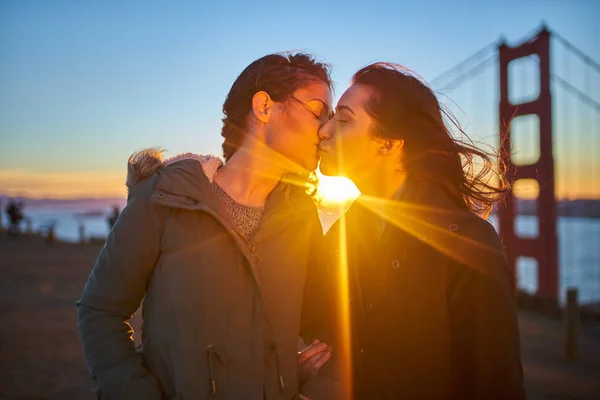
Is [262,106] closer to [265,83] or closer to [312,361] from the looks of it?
[265,83]

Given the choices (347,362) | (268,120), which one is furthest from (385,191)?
(347,362)

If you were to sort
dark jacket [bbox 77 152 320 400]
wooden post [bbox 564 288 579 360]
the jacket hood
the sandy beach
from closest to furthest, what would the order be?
1. dark jacket [bbox 77 152 320 400]
2. the jacket hood
3. the sandy beach
4. wooden post [bbox 564 288 579 360]

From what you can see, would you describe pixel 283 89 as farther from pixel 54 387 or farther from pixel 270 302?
pixel 54 387

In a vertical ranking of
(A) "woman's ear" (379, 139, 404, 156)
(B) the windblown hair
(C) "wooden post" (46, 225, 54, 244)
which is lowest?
(C) "wooden post" (46, 225, 54, 244)

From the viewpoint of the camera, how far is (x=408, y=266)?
180cm

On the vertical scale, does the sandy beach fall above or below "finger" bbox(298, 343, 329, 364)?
below

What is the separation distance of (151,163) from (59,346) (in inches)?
223

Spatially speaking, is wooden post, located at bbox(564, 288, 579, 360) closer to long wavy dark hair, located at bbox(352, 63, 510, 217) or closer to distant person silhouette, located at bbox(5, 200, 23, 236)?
long wavy dark hair, located at bbox(352, 63, 510, 217)

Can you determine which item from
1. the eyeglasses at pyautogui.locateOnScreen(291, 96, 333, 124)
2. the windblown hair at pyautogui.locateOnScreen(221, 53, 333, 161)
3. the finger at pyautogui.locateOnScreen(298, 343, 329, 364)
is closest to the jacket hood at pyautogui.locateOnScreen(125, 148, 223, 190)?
the windblown hair at pyautogui.locateOnScreen(221, 53, 333, 161)

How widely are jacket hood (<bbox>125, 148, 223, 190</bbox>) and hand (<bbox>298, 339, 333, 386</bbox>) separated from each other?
0.92 meters

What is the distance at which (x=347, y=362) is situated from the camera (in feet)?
6.66

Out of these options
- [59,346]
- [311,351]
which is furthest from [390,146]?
[59,346]

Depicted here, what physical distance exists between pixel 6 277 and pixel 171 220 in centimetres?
1220

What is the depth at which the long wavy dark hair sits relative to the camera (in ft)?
6.63
